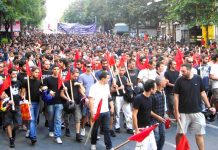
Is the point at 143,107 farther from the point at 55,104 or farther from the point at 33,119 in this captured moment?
the point at 33,119

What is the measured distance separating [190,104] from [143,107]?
1.14 metres

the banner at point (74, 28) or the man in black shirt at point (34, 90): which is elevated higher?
the banner at point (74, 28)

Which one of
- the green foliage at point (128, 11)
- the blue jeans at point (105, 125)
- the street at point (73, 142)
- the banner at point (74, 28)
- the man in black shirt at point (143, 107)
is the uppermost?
the green foliage at point (128, 11)

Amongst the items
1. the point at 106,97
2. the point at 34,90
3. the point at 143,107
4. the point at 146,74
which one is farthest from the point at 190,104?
the point at 34,90

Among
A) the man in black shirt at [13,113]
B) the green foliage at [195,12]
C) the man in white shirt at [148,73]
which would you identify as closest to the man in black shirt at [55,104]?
the man in black shirt at [13,113]

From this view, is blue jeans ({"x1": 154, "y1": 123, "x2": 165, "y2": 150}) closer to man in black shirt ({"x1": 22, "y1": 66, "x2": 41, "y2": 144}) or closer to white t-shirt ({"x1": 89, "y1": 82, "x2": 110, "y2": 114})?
white t-shirt ({"x1": 89, "y1": 82, "x2": 110, "y2": 114})

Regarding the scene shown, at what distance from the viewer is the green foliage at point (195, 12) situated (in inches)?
973

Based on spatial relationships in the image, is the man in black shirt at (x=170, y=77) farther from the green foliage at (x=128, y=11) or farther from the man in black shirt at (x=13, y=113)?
the green foliage at (x=128, y=11)

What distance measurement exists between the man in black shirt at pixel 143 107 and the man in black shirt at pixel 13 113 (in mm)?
3037

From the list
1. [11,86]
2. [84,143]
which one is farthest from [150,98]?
[11,86]

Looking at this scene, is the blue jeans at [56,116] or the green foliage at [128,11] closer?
the blue jeans at [56,116]

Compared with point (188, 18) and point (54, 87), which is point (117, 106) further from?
point (188, 18)

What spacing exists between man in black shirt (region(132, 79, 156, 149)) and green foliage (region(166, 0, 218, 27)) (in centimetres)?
1816

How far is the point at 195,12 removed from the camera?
85.0 feet
